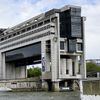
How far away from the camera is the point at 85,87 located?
28.7 m

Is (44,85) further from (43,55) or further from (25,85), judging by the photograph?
(43,55)

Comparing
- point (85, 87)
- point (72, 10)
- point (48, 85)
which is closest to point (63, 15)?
point (72, 10)

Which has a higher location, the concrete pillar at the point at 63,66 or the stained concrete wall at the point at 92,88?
the concrete pillar at the point at 63,66

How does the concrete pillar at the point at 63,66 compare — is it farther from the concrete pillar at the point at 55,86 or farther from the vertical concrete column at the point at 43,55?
the vertical concrete column at the point at 43,55

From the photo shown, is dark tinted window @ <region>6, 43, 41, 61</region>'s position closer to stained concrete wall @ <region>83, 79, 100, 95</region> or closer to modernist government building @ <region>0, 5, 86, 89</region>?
modernist government building @ <region>0, 5, 86, 89</region>

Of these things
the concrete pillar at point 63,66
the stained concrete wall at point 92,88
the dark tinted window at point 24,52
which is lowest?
the stained concrete wall at point 92,88

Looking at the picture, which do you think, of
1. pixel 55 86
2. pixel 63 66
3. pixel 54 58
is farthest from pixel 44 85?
pixel 54 58

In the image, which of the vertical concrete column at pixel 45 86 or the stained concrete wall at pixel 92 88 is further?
the vertical concrete column at pixel 45 86

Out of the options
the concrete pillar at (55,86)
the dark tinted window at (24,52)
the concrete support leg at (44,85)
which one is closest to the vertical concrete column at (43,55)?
the concrete support leg at (44,85)

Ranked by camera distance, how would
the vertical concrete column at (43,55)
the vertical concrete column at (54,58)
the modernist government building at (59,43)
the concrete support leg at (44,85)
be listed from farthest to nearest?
the vertical concrete column at (43,55)
the concrete support leg at (44,85)
the modernist government building at (59,43)
the vertical concrete column at (54,58)

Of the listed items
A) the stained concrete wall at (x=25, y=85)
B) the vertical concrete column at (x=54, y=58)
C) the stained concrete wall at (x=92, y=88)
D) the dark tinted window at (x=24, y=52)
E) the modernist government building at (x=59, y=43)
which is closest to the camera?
the stained concrete wall at (x=92, y=88)

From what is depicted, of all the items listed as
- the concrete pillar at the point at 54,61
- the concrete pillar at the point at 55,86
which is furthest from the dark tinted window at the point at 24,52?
the concrete pillar at the point at 55,86

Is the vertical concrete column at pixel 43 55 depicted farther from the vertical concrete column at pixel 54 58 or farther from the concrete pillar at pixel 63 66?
the concrete pillar at pixel 63 66

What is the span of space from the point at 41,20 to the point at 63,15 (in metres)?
10.3
